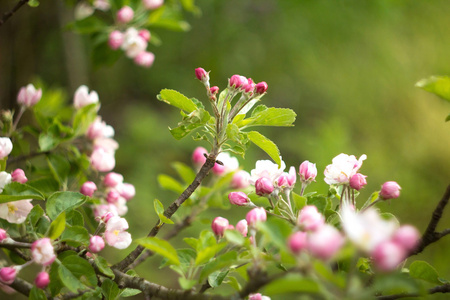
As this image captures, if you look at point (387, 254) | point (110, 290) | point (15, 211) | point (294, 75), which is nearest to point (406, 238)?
point (387, 254)

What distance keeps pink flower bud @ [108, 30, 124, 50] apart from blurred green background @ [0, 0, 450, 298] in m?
1.04

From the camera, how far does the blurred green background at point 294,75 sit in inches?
99.0

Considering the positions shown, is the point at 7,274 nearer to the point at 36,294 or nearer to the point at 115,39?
the point at 36,294

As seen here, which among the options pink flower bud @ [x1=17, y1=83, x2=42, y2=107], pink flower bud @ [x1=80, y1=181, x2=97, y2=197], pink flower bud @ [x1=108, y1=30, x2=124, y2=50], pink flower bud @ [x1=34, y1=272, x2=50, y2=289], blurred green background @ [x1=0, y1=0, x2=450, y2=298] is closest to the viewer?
pink flower bud @ [x1=34, y1=272, x2=50, y2=289]

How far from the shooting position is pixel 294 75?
3.54 m

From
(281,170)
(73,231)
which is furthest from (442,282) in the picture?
(73,231)

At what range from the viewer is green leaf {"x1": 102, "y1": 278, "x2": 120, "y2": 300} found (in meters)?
0.75

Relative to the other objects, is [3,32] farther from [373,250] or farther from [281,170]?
[373,250]

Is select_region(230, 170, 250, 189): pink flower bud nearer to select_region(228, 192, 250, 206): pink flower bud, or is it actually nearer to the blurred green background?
select_region(228, 192, 250, 206): pink flower bud

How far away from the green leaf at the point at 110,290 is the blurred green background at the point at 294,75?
1443 mm

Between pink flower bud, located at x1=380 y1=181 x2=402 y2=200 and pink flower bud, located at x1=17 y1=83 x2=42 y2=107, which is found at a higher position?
pink flower bud, located at x1=17 y1=83 x2=42 y2=107

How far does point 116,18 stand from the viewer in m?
1.41

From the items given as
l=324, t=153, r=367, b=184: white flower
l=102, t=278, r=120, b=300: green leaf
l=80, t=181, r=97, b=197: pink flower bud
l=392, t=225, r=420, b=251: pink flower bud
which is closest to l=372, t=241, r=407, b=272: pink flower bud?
l=392, t=225, r=420, b=251: pink flower bud

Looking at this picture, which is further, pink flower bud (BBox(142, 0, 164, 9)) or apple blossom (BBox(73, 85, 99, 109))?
pink flower bud (BBox(142, 0, 164, 9))
